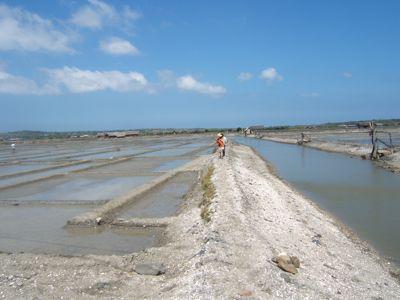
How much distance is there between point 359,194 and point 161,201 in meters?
7.22

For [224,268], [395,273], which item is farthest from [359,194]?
[224,268]

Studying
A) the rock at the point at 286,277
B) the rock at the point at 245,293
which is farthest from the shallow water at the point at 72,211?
the rock at the point at 245,293

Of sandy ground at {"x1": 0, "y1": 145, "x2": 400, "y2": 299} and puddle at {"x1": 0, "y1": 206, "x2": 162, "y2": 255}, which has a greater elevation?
sandy ground at {"x1": 0, "y1": 145, "x2": 400, "y2": 299}

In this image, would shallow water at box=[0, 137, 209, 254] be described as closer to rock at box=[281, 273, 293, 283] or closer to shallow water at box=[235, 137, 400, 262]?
rock at box=[281, 273, 293, 283]

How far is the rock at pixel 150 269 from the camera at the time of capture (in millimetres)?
7039

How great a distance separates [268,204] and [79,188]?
33.0 ft

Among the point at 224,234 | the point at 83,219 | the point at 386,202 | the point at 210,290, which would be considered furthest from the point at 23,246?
the point at 386,202

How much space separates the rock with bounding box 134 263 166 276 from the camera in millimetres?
7039

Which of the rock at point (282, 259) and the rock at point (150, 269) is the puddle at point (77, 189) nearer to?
the rock at point (150, 269)

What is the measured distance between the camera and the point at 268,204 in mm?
12250

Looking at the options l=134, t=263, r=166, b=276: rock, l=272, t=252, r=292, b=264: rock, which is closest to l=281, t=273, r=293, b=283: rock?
l=272, t=252, r=292, b=264: rock

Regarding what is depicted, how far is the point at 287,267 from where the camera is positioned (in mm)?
6668

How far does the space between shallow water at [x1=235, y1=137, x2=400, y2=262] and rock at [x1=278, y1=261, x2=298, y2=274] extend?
318 centimetres

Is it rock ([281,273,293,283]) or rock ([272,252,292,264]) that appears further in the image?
rock ([272,252,292,264])
